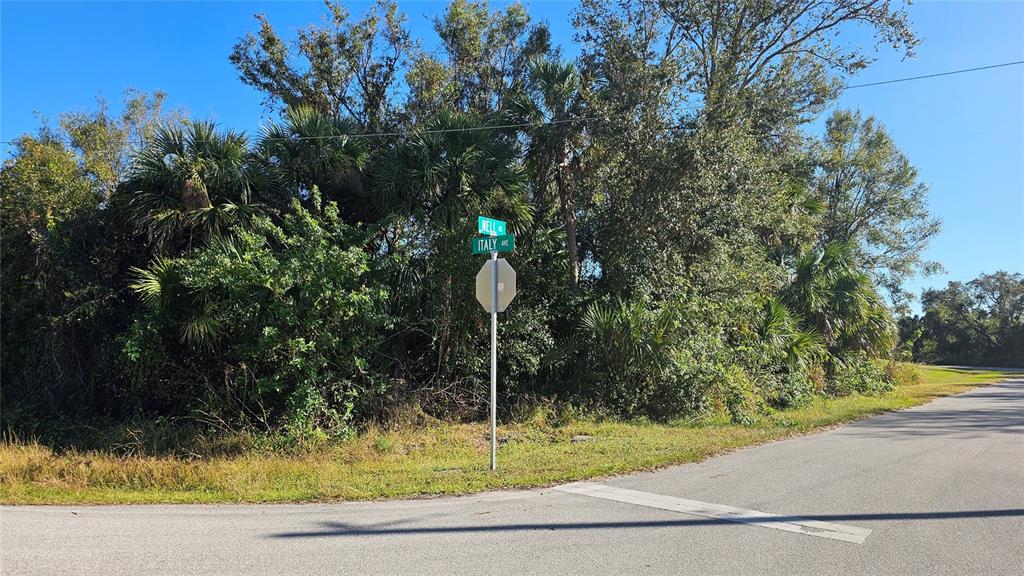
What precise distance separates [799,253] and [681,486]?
Result: 17996mm

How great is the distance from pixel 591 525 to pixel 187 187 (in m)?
10.4

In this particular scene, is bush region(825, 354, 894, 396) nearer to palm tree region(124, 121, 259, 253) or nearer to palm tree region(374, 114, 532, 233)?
palm tree region(374, 114, 532, 233)

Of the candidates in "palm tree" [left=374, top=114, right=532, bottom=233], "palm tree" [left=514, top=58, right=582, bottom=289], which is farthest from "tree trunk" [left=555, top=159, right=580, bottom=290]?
"palm tree" [left=374, top=114, right=532, bottom=233]

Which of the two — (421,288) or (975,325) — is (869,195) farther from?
(975,325)

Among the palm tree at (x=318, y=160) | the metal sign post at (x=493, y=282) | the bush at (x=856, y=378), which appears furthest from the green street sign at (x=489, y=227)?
the bush at (x=856, y=378)

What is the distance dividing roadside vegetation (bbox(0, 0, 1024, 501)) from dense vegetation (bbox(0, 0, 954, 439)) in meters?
0.06

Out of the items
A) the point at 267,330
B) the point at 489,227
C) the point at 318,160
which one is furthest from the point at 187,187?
the point at 489,227

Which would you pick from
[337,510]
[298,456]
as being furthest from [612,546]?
[298,456]

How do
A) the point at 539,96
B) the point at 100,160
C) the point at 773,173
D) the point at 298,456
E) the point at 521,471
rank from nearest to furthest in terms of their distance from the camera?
the point at 521,471
the point at 298,456
the point at 539,96
the point at 773,173
the point at 100,160

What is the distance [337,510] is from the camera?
21.7 ft

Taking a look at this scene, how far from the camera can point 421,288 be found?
42.7 feet

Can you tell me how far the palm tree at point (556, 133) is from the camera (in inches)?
589

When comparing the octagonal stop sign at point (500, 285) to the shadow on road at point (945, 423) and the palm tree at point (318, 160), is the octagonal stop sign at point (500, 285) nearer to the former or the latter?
the palm tree at point (318, 160)

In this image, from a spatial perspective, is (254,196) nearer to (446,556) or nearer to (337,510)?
(337,510)
